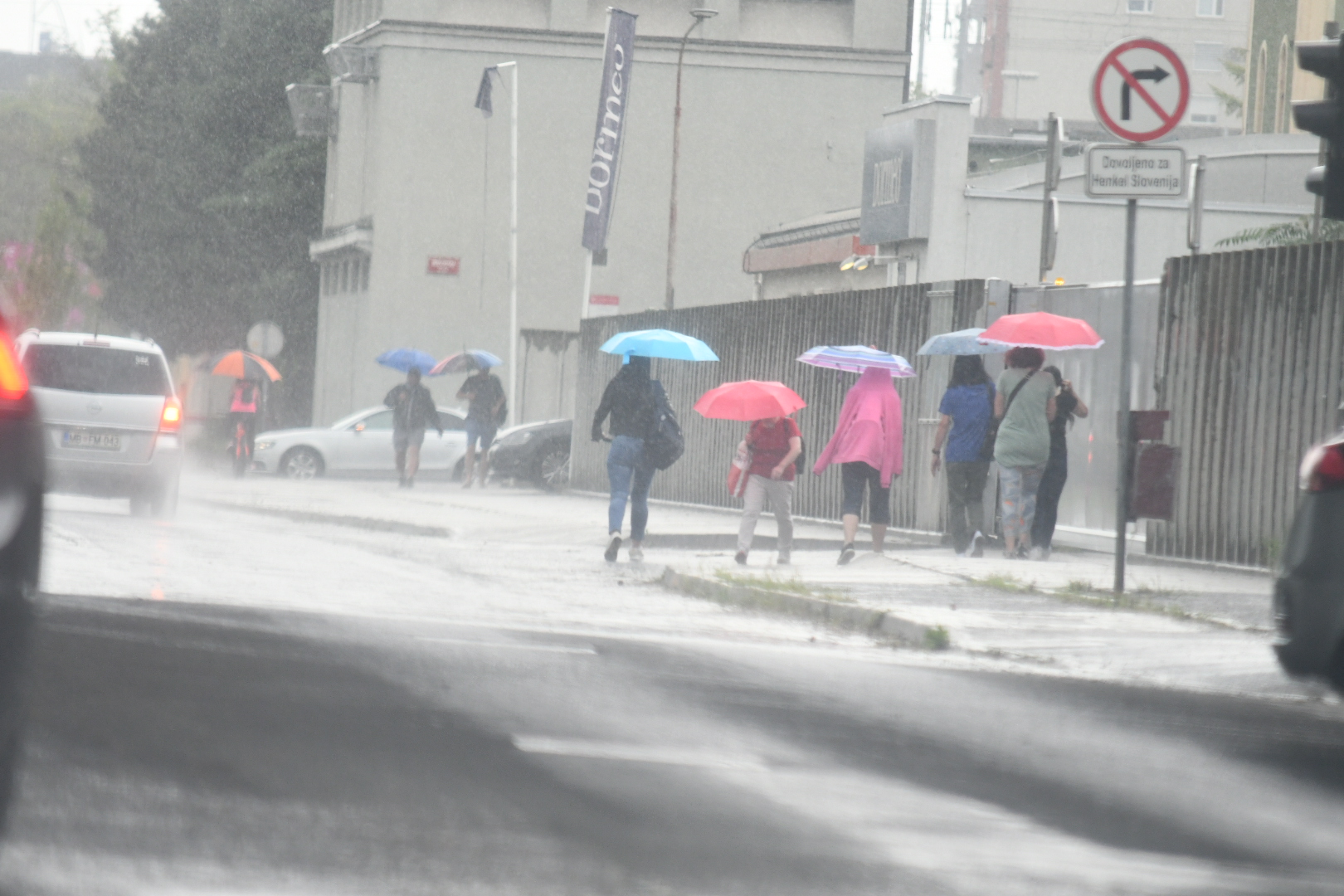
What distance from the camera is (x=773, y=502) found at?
53.8ft

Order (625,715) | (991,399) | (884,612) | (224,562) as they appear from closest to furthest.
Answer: (625,715), (884,612), (224,562), (991,399)

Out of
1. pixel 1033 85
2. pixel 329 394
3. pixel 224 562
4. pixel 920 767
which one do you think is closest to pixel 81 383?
pixel 224 562

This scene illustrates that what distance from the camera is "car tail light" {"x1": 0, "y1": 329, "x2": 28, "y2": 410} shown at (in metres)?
4.56

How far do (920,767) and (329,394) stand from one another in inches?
1680

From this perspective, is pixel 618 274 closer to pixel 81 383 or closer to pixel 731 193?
pixel 731 193

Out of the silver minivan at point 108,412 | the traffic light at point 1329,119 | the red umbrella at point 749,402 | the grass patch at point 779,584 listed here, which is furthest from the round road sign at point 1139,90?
the silver minivan at point 108,412

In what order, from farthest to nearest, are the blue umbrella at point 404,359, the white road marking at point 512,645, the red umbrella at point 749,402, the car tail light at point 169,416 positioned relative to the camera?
the blue umbrella at point 404,359 < the car tail light at point 169,416 < the red umbrella at point 749,402 < the white road marking at point 512,645

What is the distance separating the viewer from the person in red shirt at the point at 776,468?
1617cm

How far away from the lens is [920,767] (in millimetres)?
6602

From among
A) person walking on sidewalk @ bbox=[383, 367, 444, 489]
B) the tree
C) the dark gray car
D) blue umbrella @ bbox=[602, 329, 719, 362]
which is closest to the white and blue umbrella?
blue umbrella @ bbox=[602, 329, 719, 362]

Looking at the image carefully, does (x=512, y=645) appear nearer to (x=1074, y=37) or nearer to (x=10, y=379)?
(x=10, y=379)

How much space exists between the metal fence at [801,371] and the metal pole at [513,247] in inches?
418

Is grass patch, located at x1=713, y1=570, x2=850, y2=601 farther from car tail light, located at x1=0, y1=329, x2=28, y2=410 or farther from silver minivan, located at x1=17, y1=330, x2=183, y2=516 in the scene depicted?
car tail light, located at x1=0, y1=329, x2=28, y2=410

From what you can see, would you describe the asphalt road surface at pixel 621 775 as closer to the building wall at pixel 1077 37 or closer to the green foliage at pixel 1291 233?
the green foliage at pixel 1291 233
